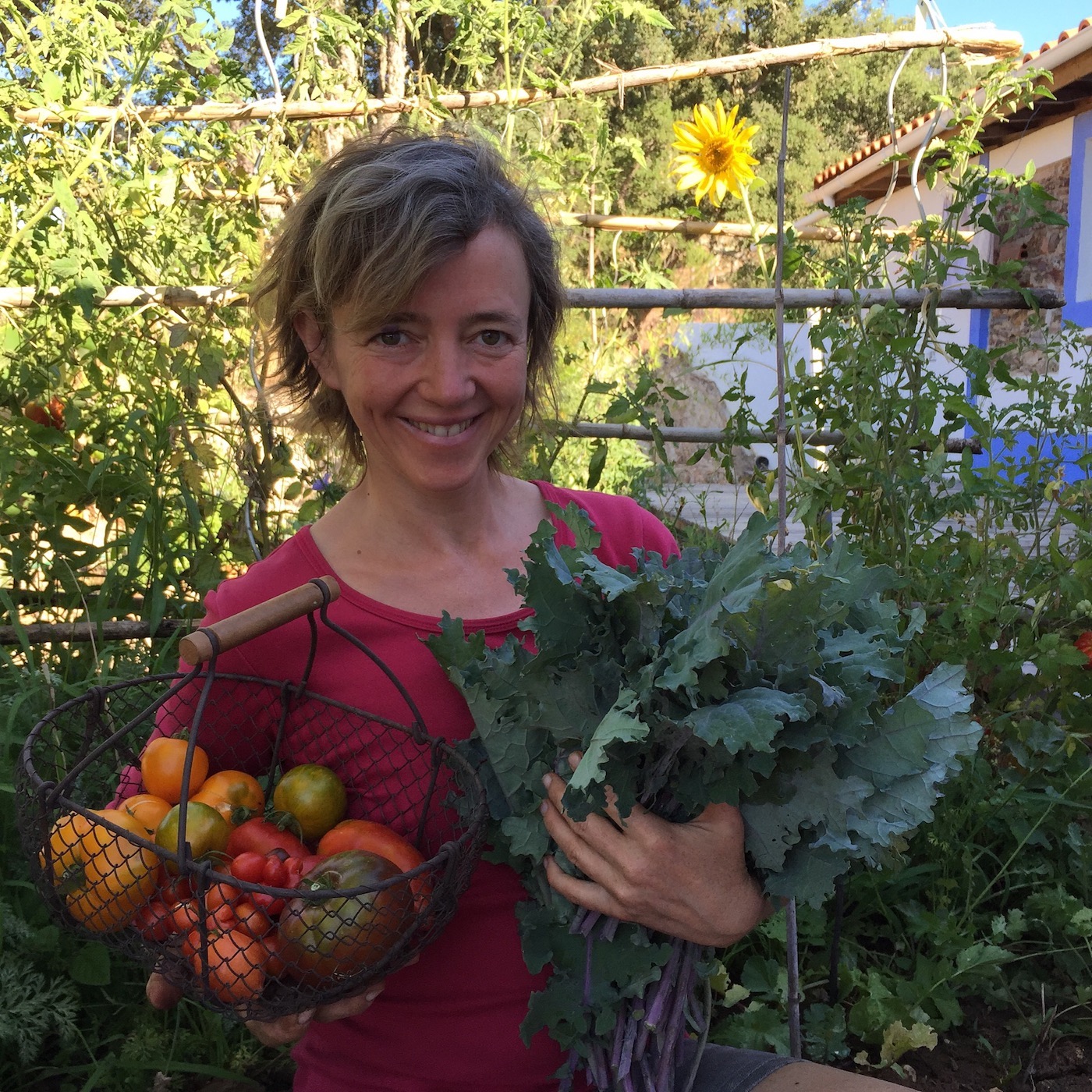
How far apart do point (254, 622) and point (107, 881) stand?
318 mm

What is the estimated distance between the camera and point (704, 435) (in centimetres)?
291

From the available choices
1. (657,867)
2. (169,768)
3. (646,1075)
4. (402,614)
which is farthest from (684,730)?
(169,768)

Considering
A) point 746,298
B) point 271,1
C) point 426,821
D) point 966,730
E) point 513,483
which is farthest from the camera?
point 271,1

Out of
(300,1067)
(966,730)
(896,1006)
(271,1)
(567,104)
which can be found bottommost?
(896,1006)

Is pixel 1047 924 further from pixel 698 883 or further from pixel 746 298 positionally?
pixel 746 298

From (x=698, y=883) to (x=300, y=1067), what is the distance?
0.71m

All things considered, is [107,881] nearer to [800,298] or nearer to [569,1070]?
[569,1070]

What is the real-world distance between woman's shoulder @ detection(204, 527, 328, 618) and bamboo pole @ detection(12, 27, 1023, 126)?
1736mm

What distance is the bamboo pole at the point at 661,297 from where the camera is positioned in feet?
8.27

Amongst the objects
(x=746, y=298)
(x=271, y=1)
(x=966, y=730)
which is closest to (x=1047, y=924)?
(x=966, y=730)

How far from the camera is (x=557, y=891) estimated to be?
1158mm

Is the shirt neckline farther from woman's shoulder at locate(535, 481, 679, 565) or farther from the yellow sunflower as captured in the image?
the yellow sunflower

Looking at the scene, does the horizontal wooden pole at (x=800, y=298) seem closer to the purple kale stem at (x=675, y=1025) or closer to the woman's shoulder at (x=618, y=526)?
the woman's shoulder at (x=618, y=526)

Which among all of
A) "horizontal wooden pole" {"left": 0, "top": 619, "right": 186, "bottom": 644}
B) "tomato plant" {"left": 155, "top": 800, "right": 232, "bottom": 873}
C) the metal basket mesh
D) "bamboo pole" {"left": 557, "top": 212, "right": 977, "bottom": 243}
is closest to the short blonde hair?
the metal basket mesh
